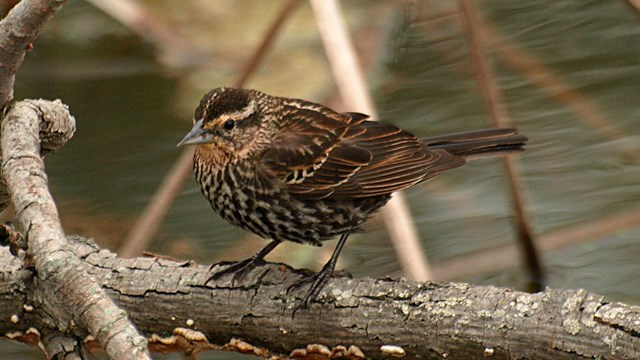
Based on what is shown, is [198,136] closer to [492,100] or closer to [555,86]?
[492,100]

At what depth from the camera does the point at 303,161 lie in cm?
407

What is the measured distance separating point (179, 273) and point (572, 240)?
2550mm

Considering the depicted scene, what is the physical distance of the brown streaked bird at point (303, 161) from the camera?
3.97m

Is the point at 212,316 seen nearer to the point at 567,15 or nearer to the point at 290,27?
the point at 290,27

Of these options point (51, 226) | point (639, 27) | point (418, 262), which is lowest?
point (51, 226)

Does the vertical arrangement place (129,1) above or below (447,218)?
above

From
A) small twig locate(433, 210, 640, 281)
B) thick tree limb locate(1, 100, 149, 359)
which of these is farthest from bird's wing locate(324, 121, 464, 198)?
small twig locate(433, 210, 640, 281)

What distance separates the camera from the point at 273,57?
689 centimetres

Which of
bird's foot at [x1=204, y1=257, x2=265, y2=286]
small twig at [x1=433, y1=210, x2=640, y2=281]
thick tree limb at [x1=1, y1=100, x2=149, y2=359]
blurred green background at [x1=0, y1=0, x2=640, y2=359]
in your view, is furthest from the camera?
blurred green background at [x1=0, y1=0, x2=640, y2=359]

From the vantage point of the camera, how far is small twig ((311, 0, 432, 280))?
4.14 meters

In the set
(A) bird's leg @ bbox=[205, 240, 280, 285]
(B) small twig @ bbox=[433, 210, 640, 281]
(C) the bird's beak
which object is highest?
(B) small twig @ bbox=[433, 210, 640, 281]

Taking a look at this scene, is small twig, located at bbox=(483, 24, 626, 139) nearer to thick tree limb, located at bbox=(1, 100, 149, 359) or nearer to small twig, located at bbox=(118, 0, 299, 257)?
small twig, located at bbox=(118, 0, 299, 257)

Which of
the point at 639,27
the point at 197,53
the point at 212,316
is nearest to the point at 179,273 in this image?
the point at 212,316

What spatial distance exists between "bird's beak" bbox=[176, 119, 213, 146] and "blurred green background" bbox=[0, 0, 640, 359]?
1.70 meters
